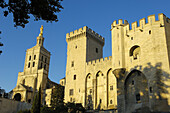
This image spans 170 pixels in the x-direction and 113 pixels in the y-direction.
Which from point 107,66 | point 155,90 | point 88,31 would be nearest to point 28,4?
point 155,90

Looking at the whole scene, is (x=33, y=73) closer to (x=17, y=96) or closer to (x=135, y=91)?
(x=17, y=96)

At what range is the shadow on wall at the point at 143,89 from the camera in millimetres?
27156

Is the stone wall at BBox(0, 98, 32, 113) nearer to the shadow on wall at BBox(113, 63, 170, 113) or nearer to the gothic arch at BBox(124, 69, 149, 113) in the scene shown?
the shadow on wall at BBox(113, 63, 170, 113)

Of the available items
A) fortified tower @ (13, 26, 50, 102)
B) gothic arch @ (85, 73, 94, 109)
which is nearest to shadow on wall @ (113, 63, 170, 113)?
gothic arch @ (85, 73, 94, 109)

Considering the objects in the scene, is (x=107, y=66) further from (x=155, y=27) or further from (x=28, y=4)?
(x=28, y=4)

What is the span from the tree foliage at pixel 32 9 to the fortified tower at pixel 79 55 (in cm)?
2652

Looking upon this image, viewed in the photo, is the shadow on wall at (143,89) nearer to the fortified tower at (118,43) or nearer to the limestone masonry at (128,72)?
the limestone masonry at (128,72)

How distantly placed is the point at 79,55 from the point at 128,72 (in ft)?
47.9

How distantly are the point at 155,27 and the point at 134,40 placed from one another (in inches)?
146

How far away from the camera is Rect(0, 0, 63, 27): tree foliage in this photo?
15.0m

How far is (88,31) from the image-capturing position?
45.6 m

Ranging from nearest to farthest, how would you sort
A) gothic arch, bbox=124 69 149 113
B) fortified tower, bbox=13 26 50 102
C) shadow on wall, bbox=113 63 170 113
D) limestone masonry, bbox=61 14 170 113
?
shadow on wall, bbox=113 63 170 113 → limestone masonry, bbox=61 14 170 113 → gothic arch, bbox=124 69 149 113 → fortified tower, bbox=13 26 50 102

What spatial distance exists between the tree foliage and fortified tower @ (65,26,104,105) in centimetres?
2652

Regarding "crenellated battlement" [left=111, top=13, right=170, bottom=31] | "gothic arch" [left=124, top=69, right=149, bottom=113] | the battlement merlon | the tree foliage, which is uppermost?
the battlement merlon
